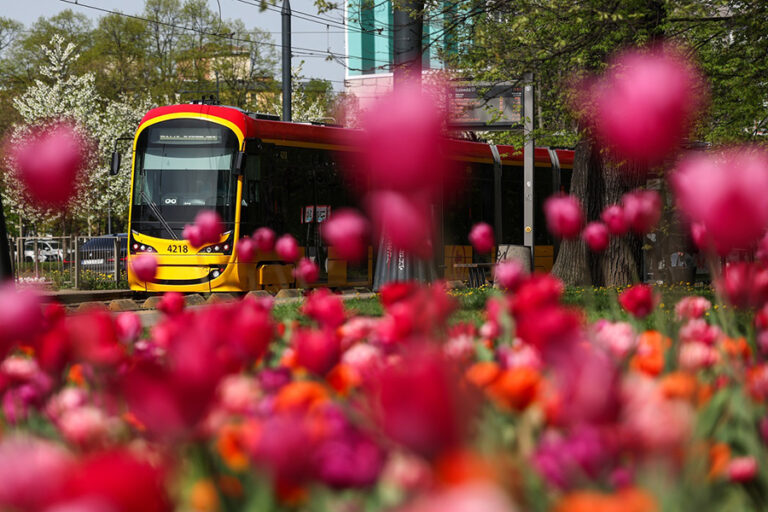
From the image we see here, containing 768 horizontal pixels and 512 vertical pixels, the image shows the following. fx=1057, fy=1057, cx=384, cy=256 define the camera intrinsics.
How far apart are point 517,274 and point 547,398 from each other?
84cm

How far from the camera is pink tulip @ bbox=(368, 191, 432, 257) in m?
1.57

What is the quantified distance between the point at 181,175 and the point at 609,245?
7.08 metres

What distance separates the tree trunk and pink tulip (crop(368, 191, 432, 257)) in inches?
566

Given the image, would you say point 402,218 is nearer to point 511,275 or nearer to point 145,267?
point 511,275

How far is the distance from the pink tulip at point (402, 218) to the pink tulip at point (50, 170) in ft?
1.62

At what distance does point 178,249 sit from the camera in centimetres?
1758

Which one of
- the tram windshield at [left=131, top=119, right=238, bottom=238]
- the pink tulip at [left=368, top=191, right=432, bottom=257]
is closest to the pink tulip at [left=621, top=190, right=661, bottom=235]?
the pink tulip at [left=368, top=191, right=432, bottom=257]

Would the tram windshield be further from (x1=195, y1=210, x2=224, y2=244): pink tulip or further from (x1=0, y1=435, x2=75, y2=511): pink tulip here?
(x1=0, y1=435, x2=75, y2=511): pink tulip

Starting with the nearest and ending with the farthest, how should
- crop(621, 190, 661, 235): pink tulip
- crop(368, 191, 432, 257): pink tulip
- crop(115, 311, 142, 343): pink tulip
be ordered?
crop(368, 191, 432, 257): pink tulip, crop(115, 311, 142, 343): pink tulip, crop(621, 190, 661, 235): pink tulip

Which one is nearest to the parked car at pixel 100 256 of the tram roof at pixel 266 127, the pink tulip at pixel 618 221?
the tram roof at pixel 266 127

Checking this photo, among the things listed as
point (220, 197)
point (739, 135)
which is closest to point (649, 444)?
point (739, 135)

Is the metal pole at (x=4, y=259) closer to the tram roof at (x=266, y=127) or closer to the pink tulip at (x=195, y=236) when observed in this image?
the pink tulip at (x=195, y=236)

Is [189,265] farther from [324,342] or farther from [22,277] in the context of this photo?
[324,342]

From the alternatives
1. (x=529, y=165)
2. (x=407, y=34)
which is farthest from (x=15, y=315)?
(x=529, y=165)
